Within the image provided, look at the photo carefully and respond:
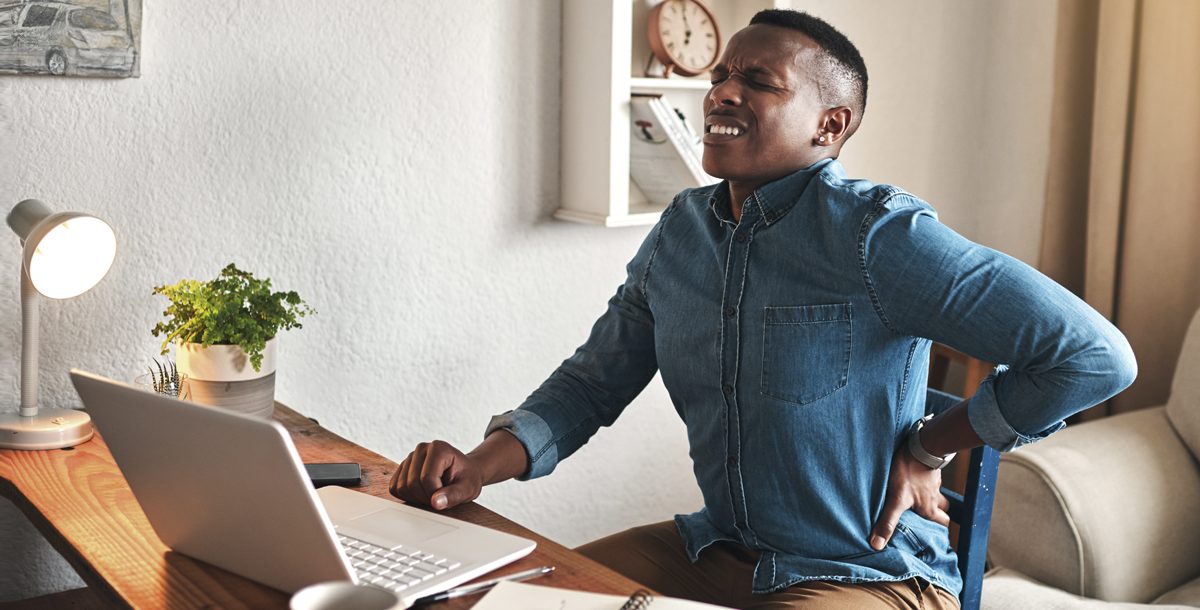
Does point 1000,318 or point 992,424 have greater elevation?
point 1000,318

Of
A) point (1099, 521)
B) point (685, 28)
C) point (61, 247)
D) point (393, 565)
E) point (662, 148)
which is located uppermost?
point (685, 28)

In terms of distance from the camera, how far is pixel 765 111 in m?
1.46

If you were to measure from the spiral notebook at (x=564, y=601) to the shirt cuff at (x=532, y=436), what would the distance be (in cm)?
44

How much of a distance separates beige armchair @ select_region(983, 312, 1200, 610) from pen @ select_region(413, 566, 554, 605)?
1.06 m

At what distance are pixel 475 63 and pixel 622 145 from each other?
1.03ft

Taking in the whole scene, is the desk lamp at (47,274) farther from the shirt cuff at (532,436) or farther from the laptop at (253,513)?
the shirt cuff at (532,436)

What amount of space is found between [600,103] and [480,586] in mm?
1260

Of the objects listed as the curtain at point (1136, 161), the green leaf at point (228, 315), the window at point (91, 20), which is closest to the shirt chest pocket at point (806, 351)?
the green leaf at point (228, 315)

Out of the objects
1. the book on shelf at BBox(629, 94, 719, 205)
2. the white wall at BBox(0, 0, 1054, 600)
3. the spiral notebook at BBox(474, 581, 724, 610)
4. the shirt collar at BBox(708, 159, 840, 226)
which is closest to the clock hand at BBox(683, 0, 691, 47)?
the book on shelf at BBox(629, 94, 719, 205)

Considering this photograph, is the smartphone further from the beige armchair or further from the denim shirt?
the beige armchair

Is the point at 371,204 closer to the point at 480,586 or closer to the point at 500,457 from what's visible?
the point at 500,457

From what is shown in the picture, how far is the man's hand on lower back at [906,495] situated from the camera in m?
1.41

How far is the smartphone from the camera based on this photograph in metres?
1.36

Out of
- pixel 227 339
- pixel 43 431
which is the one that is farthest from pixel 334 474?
pixel 43 431
